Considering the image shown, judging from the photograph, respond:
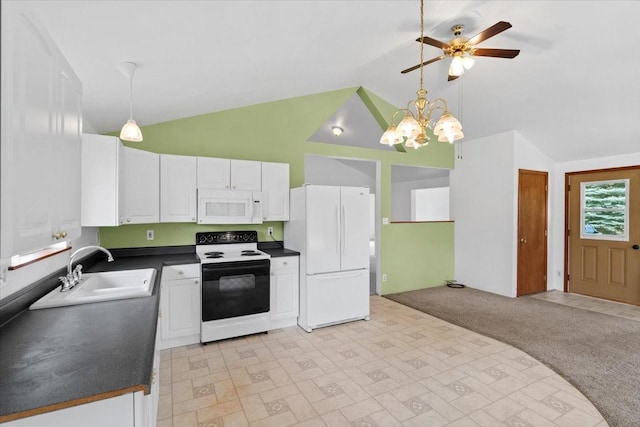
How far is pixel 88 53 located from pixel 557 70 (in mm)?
4426

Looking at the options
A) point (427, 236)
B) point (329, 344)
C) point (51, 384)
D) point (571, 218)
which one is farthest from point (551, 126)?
point (51, 384)

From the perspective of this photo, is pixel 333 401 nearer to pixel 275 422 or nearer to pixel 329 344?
pixel 275 422

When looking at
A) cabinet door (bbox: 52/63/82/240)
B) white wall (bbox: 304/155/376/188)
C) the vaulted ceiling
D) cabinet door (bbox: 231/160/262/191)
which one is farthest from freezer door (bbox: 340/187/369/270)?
white wall (bbox: 304/155/376/188)

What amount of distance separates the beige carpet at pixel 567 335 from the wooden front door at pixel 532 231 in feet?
1.57

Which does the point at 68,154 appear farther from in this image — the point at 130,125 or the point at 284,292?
the point at 284,292

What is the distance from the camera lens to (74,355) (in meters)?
1.18

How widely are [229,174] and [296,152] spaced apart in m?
1.13

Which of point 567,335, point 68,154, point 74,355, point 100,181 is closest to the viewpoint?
point 74,355

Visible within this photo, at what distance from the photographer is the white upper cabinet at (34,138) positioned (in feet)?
2.79

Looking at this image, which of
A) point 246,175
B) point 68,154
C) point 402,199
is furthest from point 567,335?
point 402,199

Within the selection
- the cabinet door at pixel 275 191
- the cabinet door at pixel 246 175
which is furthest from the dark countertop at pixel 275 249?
the cabinet door at pixel 246 175

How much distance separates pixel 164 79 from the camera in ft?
8.30

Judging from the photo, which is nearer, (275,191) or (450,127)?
(450,127)

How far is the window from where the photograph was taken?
4.71 meters
